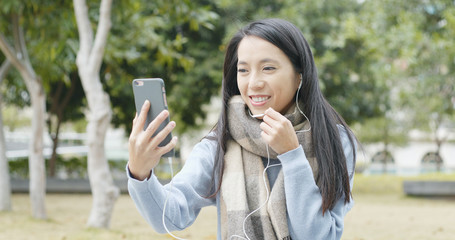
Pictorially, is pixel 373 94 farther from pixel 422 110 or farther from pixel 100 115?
pixel 100 115

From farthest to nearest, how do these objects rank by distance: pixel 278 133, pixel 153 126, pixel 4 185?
1. pixel 4 185
2. pixel 278 133
3. pixel 153 126

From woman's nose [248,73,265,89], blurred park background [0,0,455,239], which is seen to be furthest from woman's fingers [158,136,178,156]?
blurred park background [0,0,455,239]

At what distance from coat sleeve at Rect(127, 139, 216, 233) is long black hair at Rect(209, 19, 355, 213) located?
5 centimetres

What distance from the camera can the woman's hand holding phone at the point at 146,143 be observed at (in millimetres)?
1720

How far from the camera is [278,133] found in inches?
72.6

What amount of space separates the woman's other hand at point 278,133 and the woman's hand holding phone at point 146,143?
32cm

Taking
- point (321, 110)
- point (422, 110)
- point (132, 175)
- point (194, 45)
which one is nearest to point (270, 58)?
point (321, 110)

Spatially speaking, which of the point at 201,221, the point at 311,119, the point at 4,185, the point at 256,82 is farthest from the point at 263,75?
the point at 4,185

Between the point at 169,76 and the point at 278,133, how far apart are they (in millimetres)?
13447

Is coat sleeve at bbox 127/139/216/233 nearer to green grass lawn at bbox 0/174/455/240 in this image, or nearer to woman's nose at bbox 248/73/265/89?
woman's nose at bbox 248/73/265/89

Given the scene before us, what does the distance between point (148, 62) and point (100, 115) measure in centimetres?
761

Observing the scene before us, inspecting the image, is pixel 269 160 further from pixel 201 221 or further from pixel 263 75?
pixel 201 221

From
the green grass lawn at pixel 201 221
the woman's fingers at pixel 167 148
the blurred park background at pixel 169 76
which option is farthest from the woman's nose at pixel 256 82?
the green grass lawn at pixel 201 221

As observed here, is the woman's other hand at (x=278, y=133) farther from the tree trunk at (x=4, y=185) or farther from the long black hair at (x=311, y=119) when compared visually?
the tree trunk at (x=4, y=185)
